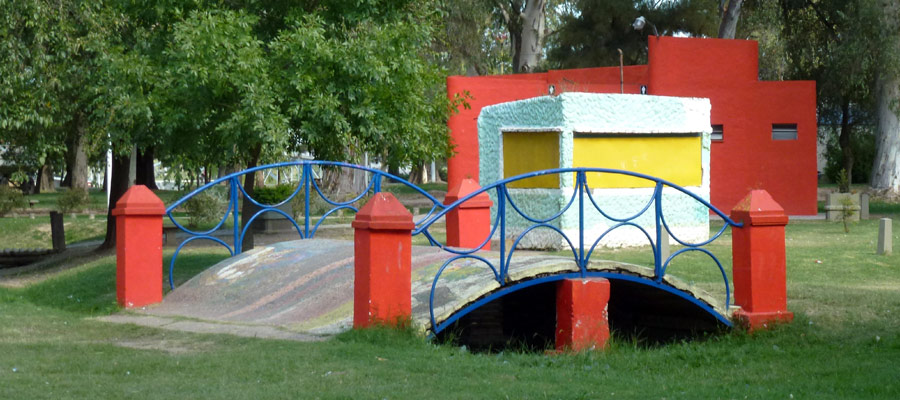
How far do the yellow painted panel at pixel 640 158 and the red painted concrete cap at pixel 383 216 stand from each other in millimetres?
10316

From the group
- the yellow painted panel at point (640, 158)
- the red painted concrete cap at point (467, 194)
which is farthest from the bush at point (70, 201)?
the red painted concrete cap at point (467, 194)

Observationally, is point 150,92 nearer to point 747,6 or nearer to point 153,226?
point 153,226

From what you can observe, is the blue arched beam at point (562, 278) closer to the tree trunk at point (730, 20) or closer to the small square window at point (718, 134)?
the small square window at point (718, 134)

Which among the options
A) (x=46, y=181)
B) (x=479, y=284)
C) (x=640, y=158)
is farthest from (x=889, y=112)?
(x=46, y=181)

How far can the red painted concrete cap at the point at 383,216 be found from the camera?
920 cm

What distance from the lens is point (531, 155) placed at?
20203 mm

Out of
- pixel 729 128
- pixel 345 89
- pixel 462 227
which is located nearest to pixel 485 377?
pixel 462 227

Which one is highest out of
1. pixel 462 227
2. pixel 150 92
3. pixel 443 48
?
pixel 443 48

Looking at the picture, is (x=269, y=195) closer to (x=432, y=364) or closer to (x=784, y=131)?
(x=784, y=131)

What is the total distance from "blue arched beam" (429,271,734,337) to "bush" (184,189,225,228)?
1566 cm

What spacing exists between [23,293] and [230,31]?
187 inches

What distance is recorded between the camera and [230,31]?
1499 cm

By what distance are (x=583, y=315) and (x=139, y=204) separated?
195 inches

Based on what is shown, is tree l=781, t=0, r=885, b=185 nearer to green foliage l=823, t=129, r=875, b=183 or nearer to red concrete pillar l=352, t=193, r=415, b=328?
green foliage l=823, t=129, r=875, b=183
